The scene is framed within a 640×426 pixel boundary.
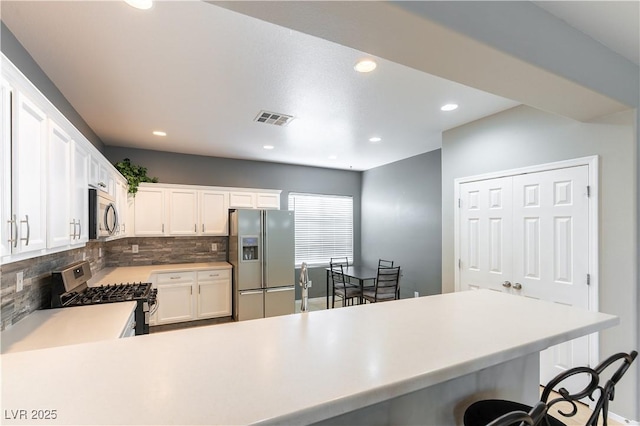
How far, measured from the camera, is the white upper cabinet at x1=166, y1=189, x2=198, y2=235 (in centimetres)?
464

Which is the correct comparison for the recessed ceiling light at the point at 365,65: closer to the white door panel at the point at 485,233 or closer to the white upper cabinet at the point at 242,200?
the white door panel at the point at 485,233

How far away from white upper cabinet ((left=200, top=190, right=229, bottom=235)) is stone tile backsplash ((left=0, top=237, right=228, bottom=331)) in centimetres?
32

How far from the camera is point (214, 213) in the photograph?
4902 mm

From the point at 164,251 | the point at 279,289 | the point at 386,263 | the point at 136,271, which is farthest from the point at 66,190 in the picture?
the point at 386,263

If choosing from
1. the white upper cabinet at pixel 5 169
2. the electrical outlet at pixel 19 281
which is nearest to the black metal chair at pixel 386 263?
the electrical outlet at pixel 19 281

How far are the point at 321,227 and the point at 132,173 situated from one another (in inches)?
138

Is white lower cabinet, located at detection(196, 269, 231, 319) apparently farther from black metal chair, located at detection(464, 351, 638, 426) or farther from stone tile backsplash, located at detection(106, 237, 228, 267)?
black metal chair, located at detection(464, 351, 638, 426)

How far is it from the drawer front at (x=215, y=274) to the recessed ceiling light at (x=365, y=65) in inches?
143

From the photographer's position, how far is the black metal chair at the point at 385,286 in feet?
14.0

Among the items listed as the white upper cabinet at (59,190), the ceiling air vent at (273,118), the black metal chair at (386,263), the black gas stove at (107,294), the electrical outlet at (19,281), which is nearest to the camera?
the white upper cabinet at (59,190)

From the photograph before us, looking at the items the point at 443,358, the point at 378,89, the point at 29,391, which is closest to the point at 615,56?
the point at 378,89

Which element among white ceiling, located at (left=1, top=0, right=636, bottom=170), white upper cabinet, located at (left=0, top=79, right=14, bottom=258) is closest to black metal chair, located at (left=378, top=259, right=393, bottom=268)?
white ceiling, located at (left=1, top=0, right=636, bottom=170)

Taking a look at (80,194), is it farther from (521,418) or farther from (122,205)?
(521,418)

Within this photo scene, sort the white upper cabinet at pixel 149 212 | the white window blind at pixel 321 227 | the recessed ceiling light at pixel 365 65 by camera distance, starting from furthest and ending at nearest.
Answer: the white window blind at pixel 321 227, the white upper cabinet at pixel 149 212, the recessed ceiling light at pixel 365 65
